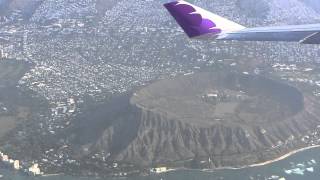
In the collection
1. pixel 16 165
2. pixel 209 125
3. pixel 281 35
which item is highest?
pixel 281 35

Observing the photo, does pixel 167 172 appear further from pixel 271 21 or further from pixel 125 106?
pixel 271 21

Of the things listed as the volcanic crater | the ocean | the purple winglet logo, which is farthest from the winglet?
the volcanic crater

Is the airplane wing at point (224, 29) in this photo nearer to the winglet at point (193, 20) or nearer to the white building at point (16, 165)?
the winglet at point (193, 20)

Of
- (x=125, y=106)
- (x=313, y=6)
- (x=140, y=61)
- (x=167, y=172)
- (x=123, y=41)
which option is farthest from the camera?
(x=313, y=6)

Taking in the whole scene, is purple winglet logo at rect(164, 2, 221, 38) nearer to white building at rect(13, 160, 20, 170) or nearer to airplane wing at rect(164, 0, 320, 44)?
airplane wing at rect(164, 0, 320, 44)

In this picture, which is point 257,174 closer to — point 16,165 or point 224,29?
point 16,165

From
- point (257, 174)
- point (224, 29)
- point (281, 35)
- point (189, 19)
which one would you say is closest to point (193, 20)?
point (189, 19)

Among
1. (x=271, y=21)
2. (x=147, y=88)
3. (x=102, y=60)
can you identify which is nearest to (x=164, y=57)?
(x=102, y=60)
